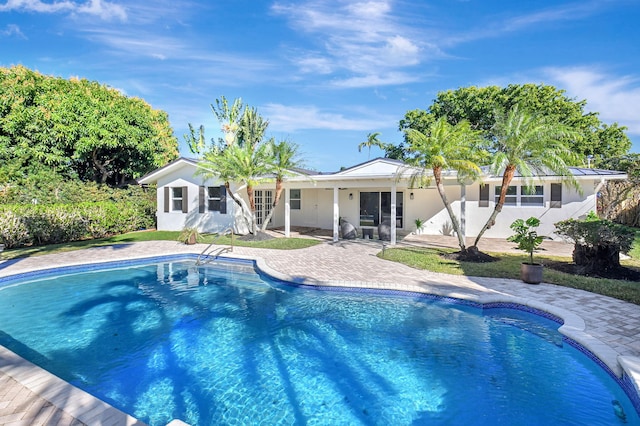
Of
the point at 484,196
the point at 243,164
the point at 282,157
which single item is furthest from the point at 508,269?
the point at 243,164

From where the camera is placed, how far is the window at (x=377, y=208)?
64.6 ft

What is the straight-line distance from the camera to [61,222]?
15078mm

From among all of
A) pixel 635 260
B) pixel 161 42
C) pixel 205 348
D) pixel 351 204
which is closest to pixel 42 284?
pixel 205 348

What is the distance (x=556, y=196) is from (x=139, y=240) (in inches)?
784

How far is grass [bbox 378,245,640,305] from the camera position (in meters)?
7.89

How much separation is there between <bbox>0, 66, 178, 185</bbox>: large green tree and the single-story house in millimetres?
3365

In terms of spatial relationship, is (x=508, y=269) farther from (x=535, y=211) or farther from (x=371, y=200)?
(x=371, y=200)

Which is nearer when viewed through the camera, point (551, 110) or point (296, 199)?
point (296, 199)

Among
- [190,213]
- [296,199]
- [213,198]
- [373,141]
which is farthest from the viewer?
[373,141]

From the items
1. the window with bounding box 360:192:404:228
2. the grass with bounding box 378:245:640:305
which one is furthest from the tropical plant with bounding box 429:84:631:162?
the grass with bounding box 378:245:640:305

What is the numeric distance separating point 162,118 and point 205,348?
24.0m

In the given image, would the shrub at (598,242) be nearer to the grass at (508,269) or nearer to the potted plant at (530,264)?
the grass at (508,269)

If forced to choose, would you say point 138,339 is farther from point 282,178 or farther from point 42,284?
point 282,178

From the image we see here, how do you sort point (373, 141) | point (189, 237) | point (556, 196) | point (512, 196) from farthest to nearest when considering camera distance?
point (373, 141) → point (512, 196) → point (556, 196) → point (189, 237)
